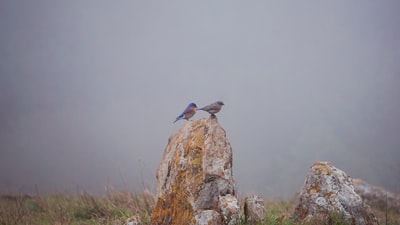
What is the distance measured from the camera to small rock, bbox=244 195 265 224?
7316 mm

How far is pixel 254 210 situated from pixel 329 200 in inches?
85.1

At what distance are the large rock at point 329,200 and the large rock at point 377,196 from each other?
9.14 m

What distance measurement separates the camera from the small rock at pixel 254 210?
7.32 metres

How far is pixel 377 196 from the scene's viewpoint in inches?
686

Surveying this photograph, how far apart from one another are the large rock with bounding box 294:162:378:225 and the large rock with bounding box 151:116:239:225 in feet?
7.48

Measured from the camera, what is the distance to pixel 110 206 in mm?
11609

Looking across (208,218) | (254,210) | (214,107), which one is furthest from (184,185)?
(214,107)

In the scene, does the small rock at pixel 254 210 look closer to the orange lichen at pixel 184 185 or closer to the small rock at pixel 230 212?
the small rock at pixel 230 212

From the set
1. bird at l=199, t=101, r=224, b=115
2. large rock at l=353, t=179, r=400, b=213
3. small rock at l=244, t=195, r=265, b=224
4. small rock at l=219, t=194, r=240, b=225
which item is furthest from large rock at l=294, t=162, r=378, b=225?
large rock at l=353, t=179, r=400, b=213

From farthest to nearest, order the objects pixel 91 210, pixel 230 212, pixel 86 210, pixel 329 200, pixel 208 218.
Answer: pixel 86 210
pixel 91 210
pixel 329 200
pixel 230 212
pixel 208 218

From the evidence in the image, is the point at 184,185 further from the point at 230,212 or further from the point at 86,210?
the point at 86,210

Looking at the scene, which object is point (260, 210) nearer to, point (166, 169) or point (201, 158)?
point (201, 158)

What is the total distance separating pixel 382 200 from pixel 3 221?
15.8 m

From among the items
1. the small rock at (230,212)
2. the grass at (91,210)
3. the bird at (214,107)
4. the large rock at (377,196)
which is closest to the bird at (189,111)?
the bird at (214,107)
